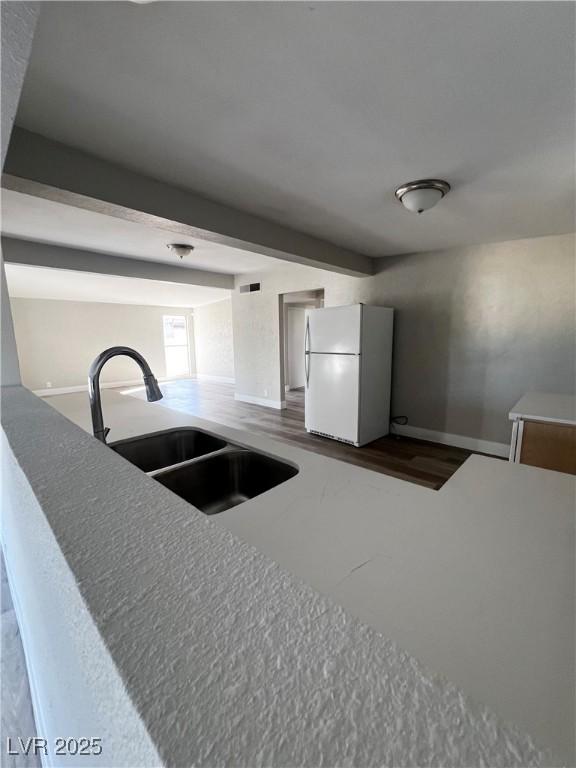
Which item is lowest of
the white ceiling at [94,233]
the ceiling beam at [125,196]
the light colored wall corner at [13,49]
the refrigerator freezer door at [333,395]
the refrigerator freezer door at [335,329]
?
the refrigerator freezer door at [333,395]

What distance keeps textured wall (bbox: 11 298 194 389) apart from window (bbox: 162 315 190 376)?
1.17 feet

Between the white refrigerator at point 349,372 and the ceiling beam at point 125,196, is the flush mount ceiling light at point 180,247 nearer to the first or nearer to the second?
the ceiling beam at point 125,196

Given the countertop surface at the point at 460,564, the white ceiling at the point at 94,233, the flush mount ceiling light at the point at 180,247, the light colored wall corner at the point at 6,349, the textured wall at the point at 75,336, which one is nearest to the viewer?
the countertop surface at the point at 460,564

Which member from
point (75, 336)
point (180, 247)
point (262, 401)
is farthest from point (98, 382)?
point (75, 336)

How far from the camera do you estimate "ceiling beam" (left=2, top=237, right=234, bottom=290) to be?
334 centimetres

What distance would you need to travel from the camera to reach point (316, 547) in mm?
707

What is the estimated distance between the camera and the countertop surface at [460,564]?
0.45 m

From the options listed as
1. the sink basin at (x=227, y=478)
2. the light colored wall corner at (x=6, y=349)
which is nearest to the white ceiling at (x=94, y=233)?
the light colored wall corner at (x=6, y=349)

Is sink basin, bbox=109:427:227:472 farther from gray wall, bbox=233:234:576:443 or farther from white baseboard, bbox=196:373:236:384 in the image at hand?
white baseboard, bbox=196:373:236:384

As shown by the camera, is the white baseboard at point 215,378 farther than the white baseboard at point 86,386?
Yes

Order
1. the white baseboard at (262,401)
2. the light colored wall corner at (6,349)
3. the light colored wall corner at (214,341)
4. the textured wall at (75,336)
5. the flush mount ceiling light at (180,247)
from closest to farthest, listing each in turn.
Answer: the light colored wall corner at (6,349), the flush mount ceiling light at (180,247), the white baseboard at (262,401), the textured wall at (75,336), the light colored wall corner at (214,341)

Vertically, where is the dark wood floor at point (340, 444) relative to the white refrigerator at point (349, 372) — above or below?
below

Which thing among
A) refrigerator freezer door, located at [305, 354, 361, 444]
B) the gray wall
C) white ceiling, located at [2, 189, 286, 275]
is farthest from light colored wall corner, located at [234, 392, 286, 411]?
white ceiling, located at [2, 189, 286, 275]

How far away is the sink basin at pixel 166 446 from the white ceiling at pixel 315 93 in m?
1.42
